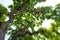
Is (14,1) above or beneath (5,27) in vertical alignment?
above

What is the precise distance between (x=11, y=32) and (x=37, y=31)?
1.85m

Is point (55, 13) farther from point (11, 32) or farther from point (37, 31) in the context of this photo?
point (11, 32)

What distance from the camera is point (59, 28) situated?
34.2 feet

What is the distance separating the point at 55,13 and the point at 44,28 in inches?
40.0

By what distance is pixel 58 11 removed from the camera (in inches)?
396

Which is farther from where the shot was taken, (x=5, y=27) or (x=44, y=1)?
(x=44, y=1)

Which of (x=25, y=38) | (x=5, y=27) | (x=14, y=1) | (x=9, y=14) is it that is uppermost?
(x=14, y=1)

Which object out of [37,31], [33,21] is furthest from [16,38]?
[33,21]

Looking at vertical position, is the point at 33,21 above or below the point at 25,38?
above

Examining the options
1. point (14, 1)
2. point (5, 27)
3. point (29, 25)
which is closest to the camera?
point (5, 27)

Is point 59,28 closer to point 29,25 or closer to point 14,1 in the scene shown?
point 29,25

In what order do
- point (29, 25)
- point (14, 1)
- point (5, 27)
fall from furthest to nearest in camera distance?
1. point (29, 25)
2. point (14, 1)
3. point (5, 27)

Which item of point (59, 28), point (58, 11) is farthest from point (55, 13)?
point (59, 28)

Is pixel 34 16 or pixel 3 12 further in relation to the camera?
pixel 34 16
